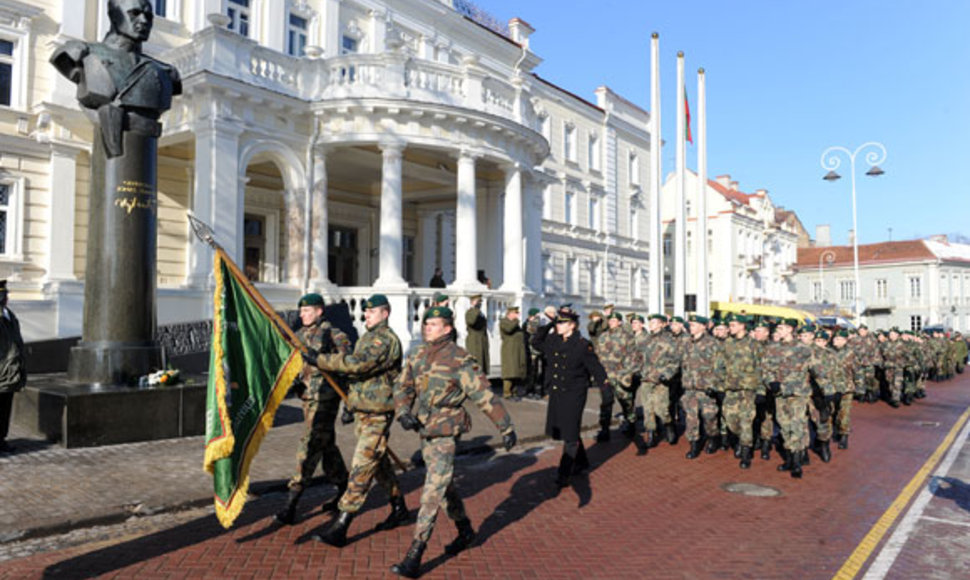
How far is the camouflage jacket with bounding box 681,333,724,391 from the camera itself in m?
9.77

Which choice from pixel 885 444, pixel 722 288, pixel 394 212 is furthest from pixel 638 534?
pixel 722 288

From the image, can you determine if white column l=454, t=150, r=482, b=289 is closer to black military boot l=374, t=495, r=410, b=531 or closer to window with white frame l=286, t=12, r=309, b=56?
window with white frame l=286, t=12, r=309, b=56

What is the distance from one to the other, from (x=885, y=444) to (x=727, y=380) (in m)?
3.88

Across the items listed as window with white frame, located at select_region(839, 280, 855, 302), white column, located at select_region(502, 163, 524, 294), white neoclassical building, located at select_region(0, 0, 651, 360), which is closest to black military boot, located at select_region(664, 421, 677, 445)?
white neoclassical building, located at select_region(0, 0, 651, 360)

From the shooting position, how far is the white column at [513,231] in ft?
61.4

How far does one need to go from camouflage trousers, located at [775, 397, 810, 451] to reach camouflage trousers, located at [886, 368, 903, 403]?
10.6 meters

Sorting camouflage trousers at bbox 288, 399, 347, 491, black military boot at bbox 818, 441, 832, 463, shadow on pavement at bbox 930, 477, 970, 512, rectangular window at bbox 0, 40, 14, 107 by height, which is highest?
rectangular window at bbox 0, 40, 14, 107

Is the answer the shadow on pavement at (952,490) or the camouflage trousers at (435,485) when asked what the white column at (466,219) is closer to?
the shadow on pavement at (952,490)

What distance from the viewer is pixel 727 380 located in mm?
9703

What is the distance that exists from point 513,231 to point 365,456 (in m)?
13.9

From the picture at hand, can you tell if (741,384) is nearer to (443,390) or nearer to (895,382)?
(443,390)

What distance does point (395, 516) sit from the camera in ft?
19.6

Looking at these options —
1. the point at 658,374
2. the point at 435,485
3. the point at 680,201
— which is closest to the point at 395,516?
the point at 435,485

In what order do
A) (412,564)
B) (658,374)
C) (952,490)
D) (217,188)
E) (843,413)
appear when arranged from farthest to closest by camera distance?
(217,188)
(843,413)
(658,374)
(952,490)
(412,564)
